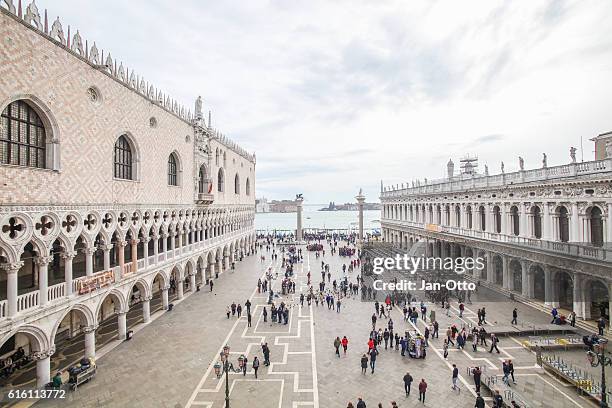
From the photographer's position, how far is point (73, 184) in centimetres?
1405

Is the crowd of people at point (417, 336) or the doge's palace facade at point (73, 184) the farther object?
the crowd of people at point (417, 336)

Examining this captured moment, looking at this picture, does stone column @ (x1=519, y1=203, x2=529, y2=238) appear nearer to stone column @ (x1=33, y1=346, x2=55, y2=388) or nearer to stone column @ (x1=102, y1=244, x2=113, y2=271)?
stone column @ (x1=102, y1=244, x2=113, y2=271)

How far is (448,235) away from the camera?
31.2m

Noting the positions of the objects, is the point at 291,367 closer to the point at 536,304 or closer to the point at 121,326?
the point at 121,326

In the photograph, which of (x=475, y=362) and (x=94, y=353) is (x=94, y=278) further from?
(x=475, y=362)

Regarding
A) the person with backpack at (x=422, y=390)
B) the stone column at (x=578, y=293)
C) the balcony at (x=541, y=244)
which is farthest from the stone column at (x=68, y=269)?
the stone column at (x=578, y=293)

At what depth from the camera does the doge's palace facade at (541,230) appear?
690 inches

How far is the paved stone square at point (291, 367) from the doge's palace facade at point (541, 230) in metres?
2.45

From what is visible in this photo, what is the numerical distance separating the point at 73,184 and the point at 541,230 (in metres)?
25.3

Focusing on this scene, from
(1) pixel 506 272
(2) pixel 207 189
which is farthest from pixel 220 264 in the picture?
(1) pixel 506 272

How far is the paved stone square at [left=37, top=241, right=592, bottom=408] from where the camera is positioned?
472 inches

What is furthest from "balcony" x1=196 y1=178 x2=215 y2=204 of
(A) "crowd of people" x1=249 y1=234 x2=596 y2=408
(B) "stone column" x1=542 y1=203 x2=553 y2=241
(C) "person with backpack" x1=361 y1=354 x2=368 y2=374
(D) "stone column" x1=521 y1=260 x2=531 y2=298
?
(B) "stone column" x1=542 y1=203 x2=553 y2=241

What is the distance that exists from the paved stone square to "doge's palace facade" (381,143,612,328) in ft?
8.02

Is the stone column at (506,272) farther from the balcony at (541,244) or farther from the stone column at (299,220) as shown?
the stone column at (299,220)
